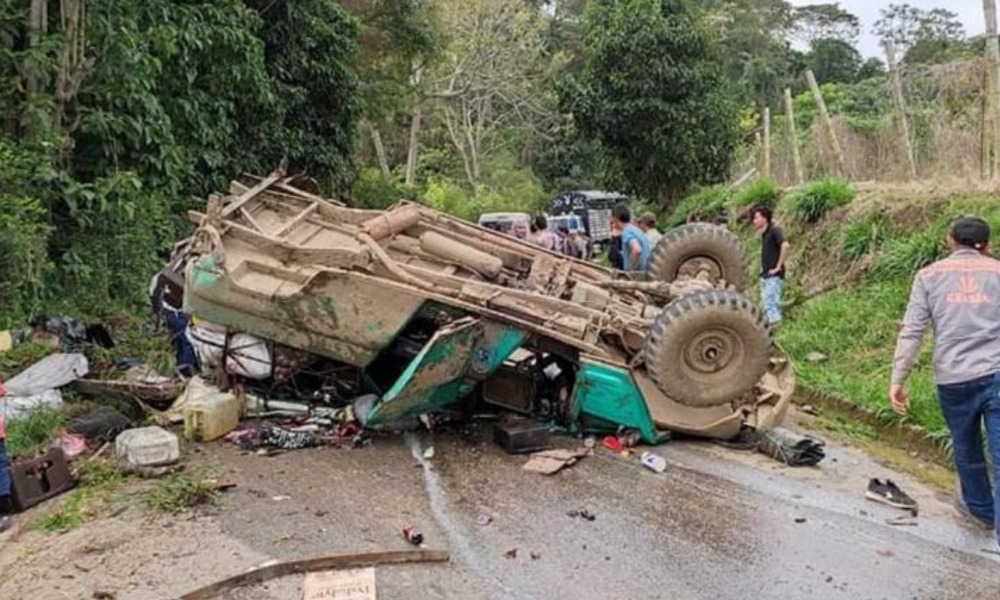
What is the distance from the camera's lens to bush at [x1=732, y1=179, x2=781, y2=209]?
497 inches

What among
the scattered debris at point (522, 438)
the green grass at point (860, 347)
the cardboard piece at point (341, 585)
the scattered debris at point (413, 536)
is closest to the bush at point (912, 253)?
the green grass at point (860, 347)

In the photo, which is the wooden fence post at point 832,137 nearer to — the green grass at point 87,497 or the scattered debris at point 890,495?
the scattered debris at point 890,495

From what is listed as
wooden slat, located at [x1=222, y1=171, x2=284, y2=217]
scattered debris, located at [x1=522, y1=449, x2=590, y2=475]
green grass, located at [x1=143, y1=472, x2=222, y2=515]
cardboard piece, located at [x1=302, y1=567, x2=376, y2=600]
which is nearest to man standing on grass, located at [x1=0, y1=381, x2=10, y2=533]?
green grass, located at [x1=143, y1=472, x2=222, y2=515]

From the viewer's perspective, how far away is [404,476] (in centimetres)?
535

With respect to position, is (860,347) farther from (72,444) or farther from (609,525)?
(72,444)

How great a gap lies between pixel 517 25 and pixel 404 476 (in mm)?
26465

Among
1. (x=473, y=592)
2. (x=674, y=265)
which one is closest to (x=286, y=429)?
(x=473, y=592)

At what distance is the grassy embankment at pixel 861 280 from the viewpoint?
6.98m

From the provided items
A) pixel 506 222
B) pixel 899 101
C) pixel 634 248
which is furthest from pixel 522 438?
pixel 506 222

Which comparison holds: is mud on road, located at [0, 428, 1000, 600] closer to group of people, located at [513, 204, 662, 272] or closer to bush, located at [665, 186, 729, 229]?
group of people, located at [513, 204, 662, 272]

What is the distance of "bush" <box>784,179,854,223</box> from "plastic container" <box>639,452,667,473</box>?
20.8 feet

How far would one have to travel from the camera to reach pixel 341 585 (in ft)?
12.4

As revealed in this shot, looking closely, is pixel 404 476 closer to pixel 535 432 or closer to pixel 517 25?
pixel 535 432

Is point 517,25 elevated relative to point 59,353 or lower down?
elevated
